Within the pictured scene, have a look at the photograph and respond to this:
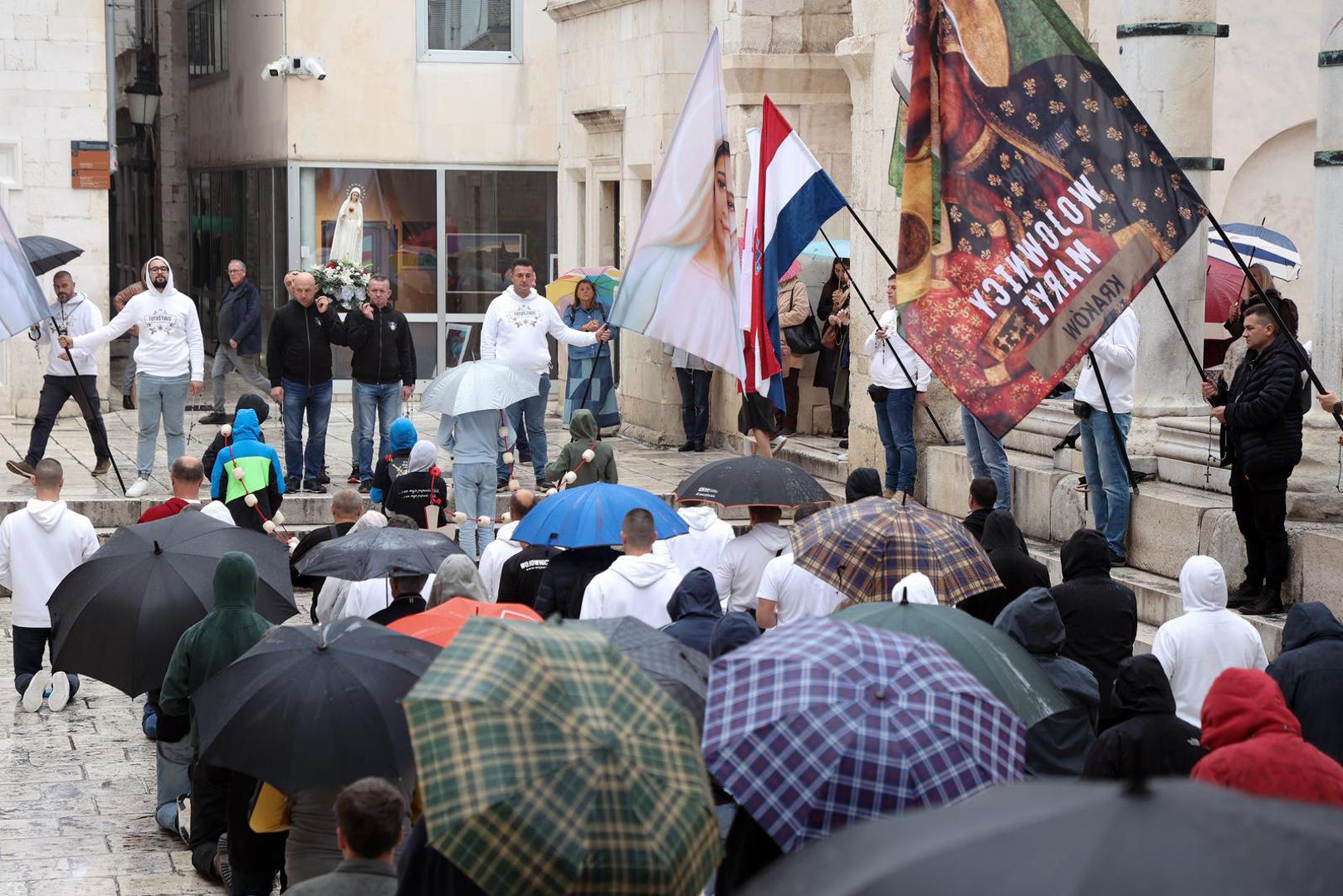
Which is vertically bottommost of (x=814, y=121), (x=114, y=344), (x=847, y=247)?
(x=114, y=344)

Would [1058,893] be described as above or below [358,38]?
below

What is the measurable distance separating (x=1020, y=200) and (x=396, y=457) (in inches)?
228

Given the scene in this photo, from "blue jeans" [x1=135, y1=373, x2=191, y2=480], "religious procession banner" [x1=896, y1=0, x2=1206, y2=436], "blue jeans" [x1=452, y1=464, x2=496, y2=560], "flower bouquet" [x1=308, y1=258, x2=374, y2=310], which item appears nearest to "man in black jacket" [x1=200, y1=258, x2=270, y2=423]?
"flower bouquet" [x1=308, y1=258, x2=374, y2=310]

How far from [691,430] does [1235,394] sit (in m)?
9.36

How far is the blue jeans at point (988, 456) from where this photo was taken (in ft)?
43.2

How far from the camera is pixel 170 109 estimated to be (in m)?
32.0

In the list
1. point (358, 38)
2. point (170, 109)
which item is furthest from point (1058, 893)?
point (170, 109)

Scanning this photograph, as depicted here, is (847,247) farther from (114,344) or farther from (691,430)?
(114,344)

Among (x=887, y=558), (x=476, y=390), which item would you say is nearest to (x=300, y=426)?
(x=476, y=390)

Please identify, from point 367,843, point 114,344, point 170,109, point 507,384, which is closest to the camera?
point 367,843

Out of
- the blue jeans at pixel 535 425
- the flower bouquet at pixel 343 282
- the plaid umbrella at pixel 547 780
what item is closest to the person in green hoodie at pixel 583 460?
the blue jeans at pixel 535 425

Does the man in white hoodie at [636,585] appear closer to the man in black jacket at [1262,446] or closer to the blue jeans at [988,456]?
the man in black jacket at [1262,446]

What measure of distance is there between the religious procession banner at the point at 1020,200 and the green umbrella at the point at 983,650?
2033 mm

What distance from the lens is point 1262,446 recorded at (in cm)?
1007
